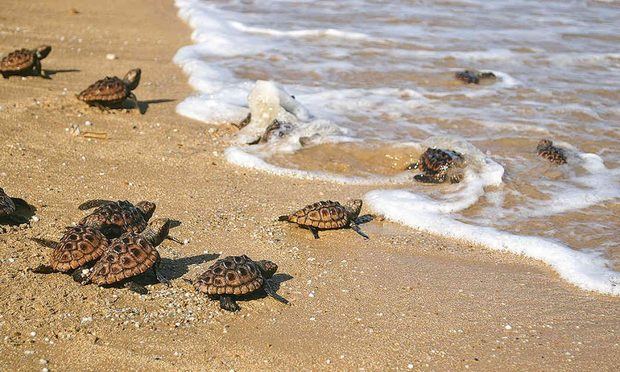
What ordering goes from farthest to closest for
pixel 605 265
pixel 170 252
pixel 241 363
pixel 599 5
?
pixel 599 5 < pixel 605 265 < pixel 170 252 < pixel 241 363

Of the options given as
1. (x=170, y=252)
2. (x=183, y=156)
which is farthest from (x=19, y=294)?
(x=183, y=156)

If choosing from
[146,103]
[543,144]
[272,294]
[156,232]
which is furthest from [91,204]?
[543,144]

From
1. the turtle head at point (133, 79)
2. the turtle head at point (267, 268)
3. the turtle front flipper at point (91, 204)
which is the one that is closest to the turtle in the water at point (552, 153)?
the turtle head at point (267, 268)

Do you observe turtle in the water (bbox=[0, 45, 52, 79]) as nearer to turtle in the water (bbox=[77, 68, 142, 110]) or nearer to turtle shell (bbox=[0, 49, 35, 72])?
turtle shell (bbox=[0, 49, 35, 72])

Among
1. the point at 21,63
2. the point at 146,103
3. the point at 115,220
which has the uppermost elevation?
the point at 115,220

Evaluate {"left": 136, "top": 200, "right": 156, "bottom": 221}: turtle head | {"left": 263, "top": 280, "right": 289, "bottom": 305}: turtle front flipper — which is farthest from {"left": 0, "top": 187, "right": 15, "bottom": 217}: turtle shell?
{"left": 263, "top": 280, "right": 289, "bottom": 305}: turtle front flipper

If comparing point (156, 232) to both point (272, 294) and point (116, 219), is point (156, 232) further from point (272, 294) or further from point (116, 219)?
point (272, 294)

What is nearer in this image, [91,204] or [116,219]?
[116,219]

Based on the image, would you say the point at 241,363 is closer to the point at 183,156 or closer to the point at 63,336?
the point at 63,336
